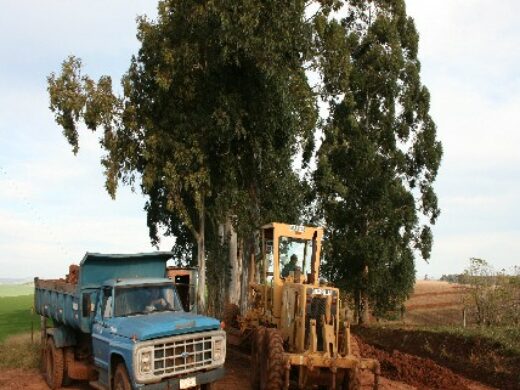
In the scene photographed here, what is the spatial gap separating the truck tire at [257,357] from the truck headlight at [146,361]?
9.20ft

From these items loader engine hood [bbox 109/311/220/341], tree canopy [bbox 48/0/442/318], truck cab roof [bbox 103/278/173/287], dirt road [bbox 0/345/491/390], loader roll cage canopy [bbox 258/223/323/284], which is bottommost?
dirt road [bbox 0/345/491/390]

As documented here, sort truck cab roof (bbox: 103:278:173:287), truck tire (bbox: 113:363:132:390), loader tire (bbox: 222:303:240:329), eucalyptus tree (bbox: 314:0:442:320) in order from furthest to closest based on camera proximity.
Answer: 1. eucalyptus tree (bbox: 314:0:442:320)
2. loader tire (bbox: 222:303:240:329)
3. truck cab roof (bbox: 103:278:173:287)
4. truck tire (bbox: 113:363:132:390)

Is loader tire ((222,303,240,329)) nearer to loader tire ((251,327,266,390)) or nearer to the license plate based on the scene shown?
loader tire ((251,327,266,390))

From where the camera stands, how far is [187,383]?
1005 centimetres

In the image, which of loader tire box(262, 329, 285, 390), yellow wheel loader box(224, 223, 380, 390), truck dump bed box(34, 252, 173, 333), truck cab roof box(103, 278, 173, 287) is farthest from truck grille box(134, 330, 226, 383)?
truck dump bed box(34, 252, 173, 333)

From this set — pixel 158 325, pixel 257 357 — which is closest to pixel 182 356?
pixel 158 325

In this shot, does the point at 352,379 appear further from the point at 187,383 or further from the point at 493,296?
the point at 493,296

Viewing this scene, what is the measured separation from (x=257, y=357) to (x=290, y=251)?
2.74 m

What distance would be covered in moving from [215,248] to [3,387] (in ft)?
61.8

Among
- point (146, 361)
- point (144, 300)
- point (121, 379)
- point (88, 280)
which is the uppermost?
point (88, 280)

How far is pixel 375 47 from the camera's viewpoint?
28938 mm

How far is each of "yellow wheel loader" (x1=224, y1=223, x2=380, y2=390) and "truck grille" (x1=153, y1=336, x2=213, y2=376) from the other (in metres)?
1.29

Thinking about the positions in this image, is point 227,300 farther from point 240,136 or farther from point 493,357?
point 493,357

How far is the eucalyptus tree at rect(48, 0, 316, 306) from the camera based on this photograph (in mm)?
21344
